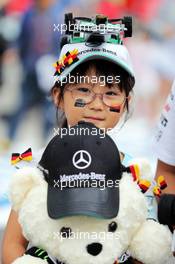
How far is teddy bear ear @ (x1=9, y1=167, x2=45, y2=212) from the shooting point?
102 cm

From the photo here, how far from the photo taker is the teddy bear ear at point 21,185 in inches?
40.0

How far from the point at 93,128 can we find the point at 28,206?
18cm

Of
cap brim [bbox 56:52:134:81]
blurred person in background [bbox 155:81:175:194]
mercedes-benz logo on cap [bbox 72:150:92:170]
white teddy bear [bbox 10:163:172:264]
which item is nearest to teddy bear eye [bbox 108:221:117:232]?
white teddy bear [bbox 10:163:172:264]

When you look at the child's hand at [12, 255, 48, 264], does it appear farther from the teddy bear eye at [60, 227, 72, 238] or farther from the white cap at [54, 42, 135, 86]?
the white cap at [54, 42, 135, 86]

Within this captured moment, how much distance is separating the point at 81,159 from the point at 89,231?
12 centimetres

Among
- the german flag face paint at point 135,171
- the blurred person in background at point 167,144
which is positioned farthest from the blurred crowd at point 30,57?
the german flag face paint at point 135,171

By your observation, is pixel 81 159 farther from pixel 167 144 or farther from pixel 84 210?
pixel 167 144

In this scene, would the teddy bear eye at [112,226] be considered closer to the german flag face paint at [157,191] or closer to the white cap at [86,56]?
the german flag face paint at [157,191]

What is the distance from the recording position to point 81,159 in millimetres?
1012

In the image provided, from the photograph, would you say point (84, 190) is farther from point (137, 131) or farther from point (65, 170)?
point (137, 131)

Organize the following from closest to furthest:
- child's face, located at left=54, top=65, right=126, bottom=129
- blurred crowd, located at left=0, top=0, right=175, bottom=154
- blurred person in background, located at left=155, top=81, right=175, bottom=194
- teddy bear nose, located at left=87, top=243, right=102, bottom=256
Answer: teddy bear nose, located at left=87, top=243, right=102, bottom=256, child's face, located at left=54, top=65, right=126, bottom=129, blurred person in background, located at left=155, top=81, right=175, bottom=194, blurred crowd, located at left=0, top=0, right=175, bottom=154

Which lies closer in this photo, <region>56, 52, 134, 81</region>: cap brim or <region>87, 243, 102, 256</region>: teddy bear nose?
<region>87, 243, 102, 256</region>: teddy bear nose
